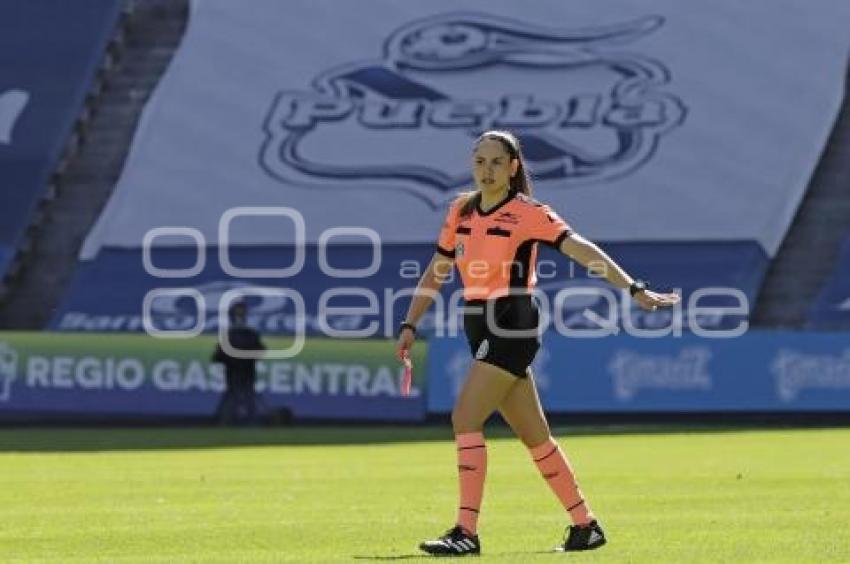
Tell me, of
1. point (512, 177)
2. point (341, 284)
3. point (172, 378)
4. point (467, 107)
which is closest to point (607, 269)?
point (512, 177)

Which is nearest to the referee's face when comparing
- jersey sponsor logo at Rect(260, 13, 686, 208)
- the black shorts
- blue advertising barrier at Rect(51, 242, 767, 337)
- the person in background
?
the black shorts

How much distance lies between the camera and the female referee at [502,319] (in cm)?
1001

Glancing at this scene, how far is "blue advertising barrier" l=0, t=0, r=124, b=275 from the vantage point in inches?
1494

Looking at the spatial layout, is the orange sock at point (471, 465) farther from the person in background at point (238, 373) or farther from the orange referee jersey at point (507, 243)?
the person in background at point (238, 373)

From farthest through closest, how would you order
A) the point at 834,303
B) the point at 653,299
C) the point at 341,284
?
1. the point at 341,284
2. the point at 834,303
3. the point at 653,299

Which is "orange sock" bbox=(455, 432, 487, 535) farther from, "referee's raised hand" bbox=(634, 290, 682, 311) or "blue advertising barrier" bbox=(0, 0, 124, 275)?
"blue advertising barrier" bbox=(0, 0, 124, 275)

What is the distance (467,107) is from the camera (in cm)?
3809

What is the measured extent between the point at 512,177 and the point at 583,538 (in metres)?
1.91

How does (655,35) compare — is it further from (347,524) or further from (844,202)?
(347,524)

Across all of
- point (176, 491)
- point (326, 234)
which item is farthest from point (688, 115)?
point (176, 491)

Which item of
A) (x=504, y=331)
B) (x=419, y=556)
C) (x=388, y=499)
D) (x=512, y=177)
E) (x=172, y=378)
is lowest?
(x=172, y=378)

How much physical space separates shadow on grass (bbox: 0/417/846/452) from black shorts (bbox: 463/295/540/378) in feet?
44.4

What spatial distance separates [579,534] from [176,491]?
6.14 meters

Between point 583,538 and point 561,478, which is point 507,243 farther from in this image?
point 583,538
